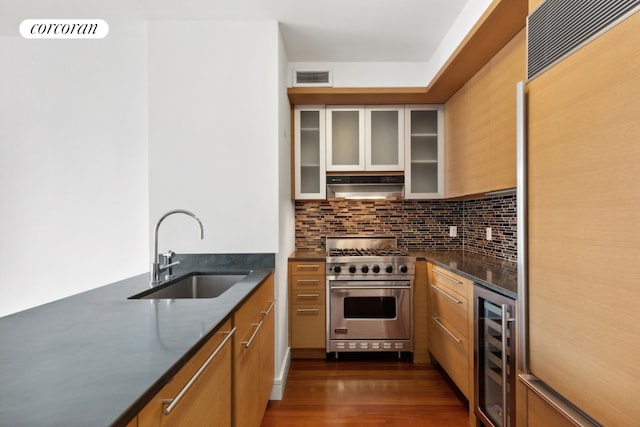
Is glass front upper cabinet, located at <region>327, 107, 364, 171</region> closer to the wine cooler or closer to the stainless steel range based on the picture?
the stainless steel range

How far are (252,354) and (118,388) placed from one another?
1.17 meters

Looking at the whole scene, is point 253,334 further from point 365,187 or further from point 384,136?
point 384,136

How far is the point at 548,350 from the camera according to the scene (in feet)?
3.92

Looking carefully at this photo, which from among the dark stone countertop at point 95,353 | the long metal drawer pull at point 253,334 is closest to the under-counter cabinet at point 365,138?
the long metal drawer pull at point 253,334

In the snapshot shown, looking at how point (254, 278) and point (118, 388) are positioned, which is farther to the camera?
point (254, 278)

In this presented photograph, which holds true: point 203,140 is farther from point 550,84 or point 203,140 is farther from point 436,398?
point 436,398

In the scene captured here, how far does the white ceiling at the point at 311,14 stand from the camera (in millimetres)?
2391

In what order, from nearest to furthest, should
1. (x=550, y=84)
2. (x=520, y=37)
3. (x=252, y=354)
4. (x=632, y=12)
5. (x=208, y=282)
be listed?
1. (x=632, y=12)
2. (x=550, y=84)
3. (x=252, y=354)
4. (x=520, y=37)
5. (x=208, y=282)

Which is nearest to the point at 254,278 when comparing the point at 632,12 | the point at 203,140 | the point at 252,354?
the point at 252,354

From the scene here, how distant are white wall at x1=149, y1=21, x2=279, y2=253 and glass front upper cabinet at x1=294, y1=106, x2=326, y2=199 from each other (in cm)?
99

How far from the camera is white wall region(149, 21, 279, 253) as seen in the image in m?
2.55

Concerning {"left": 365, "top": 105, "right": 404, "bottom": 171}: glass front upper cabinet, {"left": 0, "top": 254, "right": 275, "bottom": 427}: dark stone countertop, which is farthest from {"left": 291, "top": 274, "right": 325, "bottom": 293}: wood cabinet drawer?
{"left": 0, "top": 254, "right": 275, "bottom": 427}: dark stone countertop

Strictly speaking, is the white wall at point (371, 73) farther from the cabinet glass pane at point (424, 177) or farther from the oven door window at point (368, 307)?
A: the oven door window at point (368, 307)

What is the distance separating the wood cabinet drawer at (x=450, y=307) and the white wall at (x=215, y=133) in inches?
51.5
